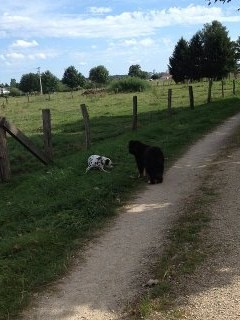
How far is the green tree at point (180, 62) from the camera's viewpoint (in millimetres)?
70250

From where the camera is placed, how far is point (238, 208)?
7352 millimetres

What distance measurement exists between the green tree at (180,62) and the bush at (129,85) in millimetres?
11279

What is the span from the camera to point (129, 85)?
61188 millimetres

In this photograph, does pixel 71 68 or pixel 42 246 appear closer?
pixel 42 246

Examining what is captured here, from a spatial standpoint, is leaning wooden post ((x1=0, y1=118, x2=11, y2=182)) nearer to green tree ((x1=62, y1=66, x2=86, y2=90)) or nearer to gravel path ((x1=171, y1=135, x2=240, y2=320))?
gravel path ((x1=171, y1=135, x2=240, y2=320))

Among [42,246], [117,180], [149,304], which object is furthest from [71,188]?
[149,304]

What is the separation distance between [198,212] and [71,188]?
307 centimetres

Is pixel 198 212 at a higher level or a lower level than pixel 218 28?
lower

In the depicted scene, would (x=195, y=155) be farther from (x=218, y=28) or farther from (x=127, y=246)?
(x=218, y=28)

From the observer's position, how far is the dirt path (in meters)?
4.59

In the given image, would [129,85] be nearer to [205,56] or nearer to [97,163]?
[205,56]

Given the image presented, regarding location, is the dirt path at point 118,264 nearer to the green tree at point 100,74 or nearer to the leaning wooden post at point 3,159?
the leaning wooden post at point 3,159

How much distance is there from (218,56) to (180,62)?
741 centimetres

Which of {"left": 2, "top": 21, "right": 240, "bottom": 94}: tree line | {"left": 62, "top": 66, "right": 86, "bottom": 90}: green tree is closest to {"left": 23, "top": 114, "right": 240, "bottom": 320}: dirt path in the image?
{"left": 2, "top": 21, "right": 240, "bottom": 94}: tree line
